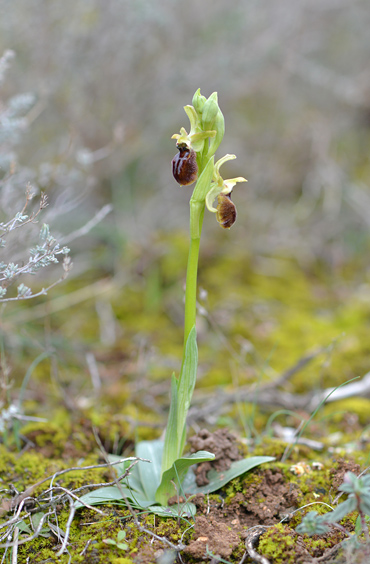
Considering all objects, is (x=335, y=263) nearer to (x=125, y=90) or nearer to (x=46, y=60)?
(x=125, y=90)

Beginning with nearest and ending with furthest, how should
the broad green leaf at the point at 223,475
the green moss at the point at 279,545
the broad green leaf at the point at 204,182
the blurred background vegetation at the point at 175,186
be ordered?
the green moss at the point at 279,545
the broad green leaf at the point at 204,182
the broad green leaf at the point at 223,475
the blurred background vegetation at the point at 175,186

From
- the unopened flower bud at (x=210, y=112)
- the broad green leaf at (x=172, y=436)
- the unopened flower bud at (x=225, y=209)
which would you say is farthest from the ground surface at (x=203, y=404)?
the unopened flower bud at (x=210, y=112)

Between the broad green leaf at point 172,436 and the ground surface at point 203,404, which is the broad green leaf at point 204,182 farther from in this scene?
the ground surface at point 203,404

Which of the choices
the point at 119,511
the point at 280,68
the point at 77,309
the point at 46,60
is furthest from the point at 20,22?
the point at 119,511

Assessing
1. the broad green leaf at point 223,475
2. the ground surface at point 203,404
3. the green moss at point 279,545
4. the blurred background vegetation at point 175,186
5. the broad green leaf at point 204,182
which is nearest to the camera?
the green moss at point 279,545

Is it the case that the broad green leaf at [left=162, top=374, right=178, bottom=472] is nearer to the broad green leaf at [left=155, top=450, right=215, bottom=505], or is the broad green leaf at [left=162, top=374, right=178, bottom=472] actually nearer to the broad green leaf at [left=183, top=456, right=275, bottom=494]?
the broad green leaf at [left=155, top=450, right=215, bottom=505]

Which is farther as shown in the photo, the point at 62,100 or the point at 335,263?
the point at 335,263

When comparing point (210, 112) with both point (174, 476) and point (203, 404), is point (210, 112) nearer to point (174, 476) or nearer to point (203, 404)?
point (174, 476)
